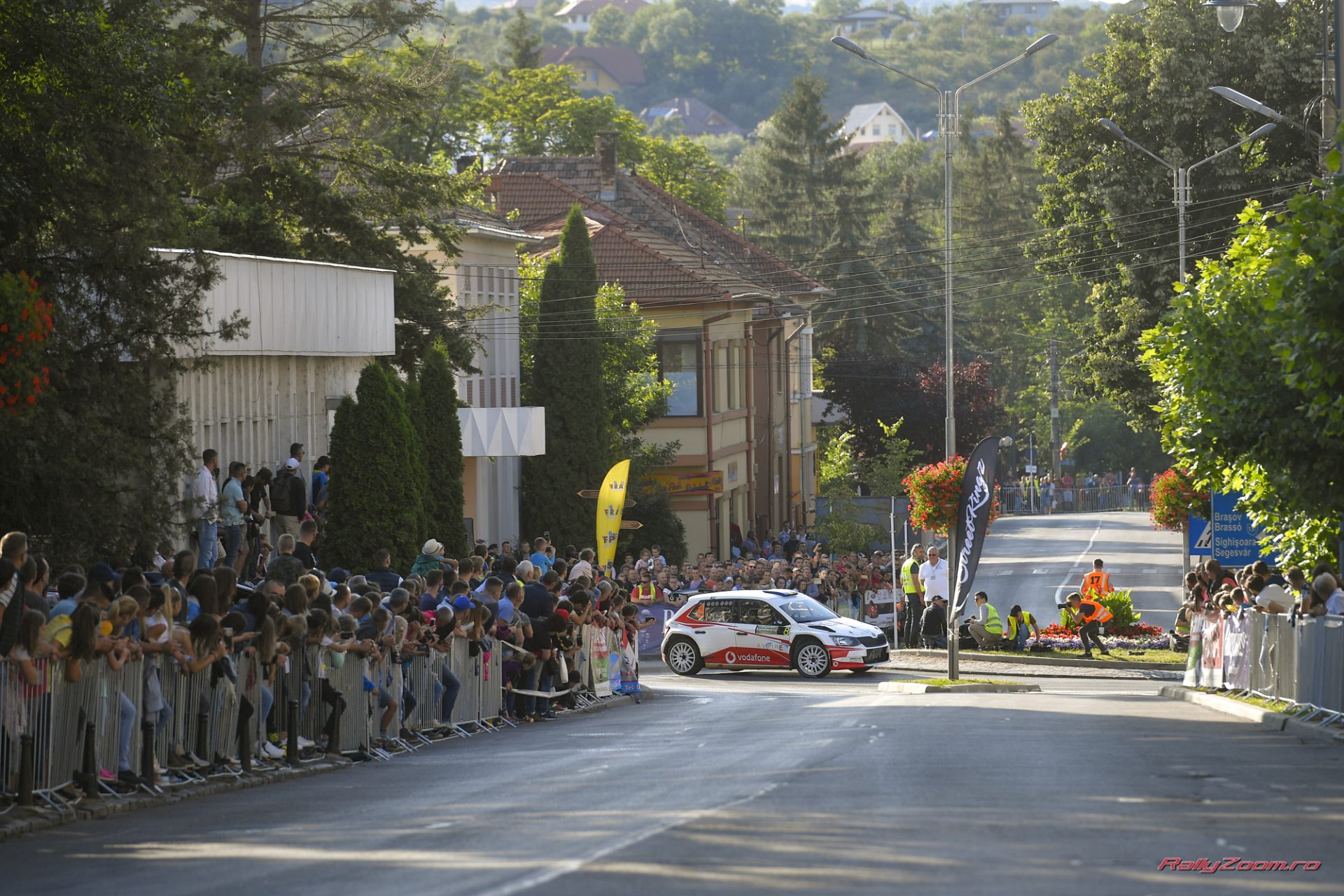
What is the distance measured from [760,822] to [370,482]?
1704cm

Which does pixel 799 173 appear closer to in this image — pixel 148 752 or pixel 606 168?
pixel 606 168

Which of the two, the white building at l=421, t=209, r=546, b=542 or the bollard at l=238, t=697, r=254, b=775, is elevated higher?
the white building at l=421, t=209, r=546, b=542

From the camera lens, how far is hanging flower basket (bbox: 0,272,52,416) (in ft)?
48.3

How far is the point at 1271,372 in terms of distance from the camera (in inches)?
792

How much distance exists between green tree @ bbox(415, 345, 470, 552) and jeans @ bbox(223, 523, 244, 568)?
9.60m

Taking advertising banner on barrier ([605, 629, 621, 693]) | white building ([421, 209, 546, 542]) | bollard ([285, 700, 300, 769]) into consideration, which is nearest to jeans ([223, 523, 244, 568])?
advertising banner on barrier ([605, 629, 621, 693])

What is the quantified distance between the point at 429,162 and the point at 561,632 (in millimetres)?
51677

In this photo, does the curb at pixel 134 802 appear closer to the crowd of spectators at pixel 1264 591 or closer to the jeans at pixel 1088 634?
Answer: the crowd of spectators at pixel 1264 591

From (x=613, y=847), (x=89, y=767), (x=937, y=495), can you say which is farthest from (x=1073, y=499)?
(x=613, y=847)

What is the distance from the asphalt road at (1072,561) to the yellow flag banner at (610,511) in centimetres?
1372

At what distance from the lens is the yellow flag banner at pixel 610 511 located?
38.4m

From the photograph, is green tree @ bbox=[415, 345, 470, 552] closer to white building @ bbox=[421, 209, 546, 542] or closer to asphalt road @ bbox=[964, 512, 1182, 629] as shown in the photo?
white building @ bbox=[421, 209, 546, 542]

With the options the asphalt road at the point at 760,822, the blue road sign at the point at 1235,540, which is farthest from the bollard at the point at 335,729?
the blue road sign at the point at 1235,540

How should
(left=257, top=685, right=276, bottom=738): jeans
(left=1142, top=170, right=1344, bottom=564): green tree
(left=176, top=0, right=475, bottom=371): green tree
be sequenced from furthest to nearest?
(left=176, top=0, right=475, bottom=371): green tree < (left=1142, top=170, right=1344, bottom=564): green tree < (left=257, top=685, right=276, bottom=738): jeans
